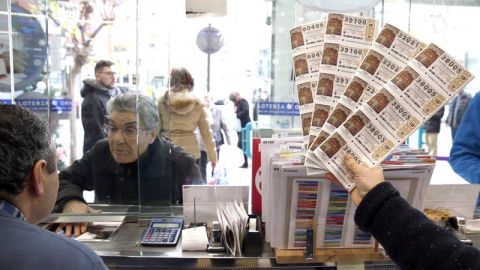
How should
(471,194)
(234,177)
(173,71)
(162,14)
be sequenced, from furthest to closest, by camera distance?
(234,177), (173,71), (162,14), (471,194)

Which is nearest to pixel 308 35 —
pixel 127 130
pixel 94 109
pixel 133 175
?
pixel 127 130

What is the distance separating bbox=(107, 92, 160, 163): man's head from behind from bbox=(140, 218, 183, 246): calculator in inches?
18.3

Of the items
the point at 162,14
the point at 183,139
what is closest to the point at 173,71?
the point at 183,139

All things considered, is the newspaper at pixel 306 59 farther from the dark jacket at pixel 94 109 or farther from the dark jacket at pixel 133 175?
the dark jacket at pixel 94 109

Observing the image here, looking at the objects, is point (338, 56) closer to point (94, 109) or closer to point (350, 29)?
point (350, 29)

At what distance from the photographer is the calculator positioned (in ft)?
4.16

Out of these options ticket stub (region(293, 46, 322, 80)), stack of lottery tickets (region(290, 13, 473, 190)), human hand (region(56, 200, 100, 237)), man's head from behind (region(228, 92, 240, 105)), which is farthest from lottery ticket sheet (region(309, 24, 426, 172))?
man's head from behind (region(228, 92, 240, 105))

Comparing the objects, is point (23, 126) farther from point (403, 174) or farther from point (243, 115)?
point (243, 115)

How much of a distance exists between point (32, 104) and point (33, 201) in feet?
6.19

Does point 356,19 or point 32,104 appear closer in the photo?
point 356,19

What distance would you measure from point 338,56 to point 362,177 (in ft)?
0.98

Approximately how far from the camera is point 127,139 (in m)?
1.91

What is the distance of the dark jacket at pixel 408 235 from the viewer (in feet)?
2.58

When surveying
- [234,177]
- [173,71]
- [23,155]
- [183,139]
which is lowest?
[234,177]
